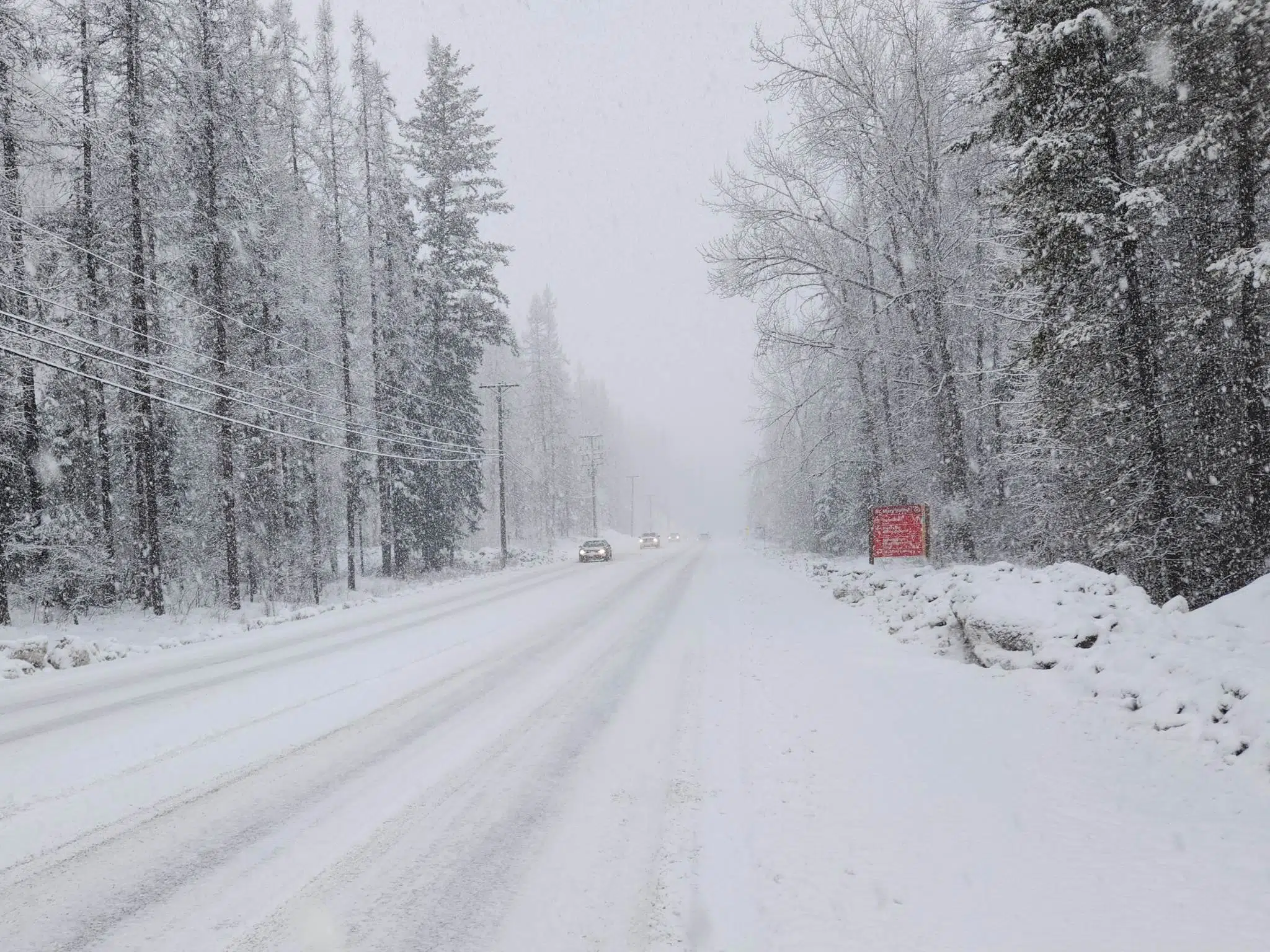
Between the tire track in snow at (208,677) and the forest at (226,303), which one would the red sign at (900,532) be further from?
the forest at (226,303)

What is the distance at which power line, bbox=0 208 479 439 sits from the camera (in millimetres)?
Answer: 14414

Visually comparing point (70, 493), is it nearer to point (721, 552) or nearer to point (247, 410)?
point (247, 410)

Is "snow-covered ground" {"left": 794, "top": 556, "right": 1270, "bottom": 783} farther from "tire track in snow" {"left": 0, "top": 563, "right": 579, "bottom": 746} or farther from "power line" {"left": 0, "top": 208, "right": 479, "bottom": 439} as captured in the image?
"power line" {"left": 0, "top": 208, "right": 479, "bottom": 439}

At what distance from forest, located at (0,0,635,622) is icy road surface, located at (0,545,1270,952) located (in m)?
9.80

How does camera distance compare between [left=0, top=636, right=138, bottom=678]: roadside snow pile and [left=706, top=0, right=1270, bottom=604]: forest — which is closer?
[left=706, top=0, right=1270, bottom=604]: forest

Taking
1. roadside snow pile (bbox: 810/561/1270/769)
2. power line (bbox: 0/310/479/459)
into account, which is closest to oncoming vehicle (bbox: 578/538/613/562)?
power line (bbox: 0/310/479/459)

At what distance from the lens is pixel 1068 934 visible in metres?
2.89

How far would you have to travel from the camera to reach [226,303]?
19406 millimetres

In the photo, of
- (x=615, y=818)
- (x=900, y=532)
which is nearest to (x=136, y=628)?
(x=615, y=818)

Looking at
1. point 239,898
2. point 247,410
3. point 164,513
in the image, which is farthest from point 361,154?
point 239,898

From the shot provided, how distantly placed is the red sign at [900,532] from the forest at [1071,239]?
0.70 metres

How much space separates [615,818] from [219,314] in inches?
785

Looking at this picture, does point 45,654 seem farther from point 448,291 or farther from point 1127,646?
point 448,291

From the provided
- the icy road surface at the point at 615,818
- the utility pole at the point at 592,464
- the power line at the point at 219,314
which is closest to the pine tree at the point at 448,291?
the power line at the point at 219,314
